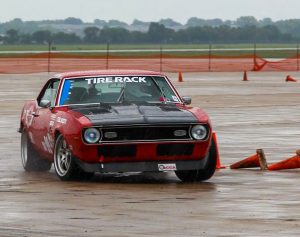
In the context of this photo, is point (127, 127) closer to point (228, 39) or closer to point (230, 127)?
point (230, 127)

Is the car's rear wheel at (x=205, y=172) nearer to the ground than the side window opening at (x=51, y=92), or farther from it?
nearer to the ground

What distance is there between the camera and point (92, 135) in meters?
14.5

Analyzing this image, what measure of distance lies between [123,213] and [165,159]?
2813 millimetres

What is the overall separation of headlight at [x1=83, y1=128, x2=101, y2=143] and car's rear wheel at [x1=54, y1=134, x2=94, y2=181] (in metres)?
0.36

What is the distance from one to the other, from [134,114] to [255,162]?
2.43 metres

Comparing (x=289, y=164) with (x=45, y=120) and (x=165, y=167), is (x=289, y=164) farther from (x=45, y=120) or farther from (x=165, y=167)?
(x=45, y=120)

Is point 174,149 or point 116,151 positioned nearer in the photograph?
point 116,151

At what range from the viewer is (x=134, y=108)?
49.9 feet

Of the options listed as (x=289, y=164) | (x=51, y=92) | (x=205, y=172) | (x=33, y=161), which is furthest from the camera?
(x=33, y=161)

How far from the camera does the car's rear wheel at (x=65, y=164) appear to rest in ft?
48.8

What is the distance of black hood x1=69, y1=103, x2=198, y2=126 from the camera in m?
14.6

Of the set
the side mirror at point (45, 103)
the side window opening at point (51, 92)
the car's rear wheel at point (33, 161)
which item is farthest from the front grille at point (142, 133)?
the car's rear wheel at point (33, 161)

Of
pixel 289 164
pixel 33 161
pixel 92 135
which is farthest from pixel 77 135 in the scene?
pixel 289 164

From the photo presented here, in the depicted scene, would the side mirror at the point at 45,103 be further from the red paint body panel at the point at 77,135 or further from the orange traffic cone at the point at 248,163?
the orange traffic cone at the point at 248,163
